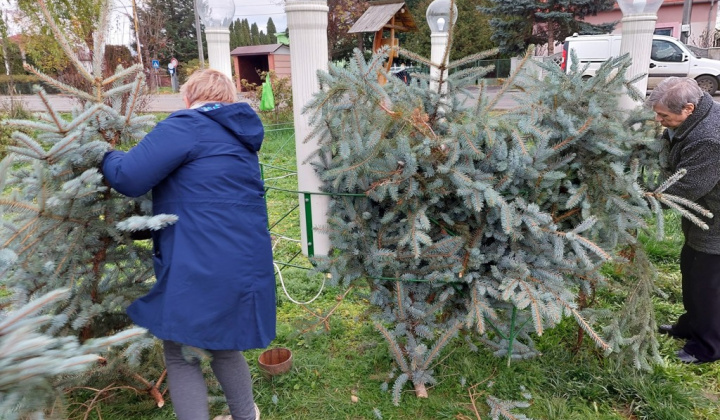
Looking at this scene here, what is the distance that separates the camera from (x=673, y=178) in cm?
240

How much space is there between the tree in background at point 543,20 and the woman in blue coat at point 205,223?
21542 millimetres

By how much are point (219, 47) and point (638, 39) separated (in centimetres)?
270

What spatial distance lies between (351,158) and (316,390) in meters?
1.31

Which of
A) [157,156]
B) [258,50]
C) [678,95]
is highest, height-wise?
[258,50]

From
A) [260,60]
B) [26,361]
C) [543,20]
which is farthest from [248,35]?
[26,361]

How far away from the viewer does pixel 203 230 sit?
190 centimetres

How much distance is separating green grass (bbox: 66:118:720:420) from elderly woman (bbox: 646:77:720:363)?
20 cm

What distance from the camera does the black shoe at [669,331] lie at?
3.22m

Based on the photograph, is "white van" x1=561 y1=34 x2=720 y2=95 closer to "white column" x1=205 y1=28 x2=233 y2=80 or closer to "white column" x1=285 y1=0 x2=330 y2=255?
"white column" x1=205 y1=28 x2=233 y2=80

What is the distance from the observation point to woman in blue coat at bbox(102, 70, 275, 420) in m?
1.88

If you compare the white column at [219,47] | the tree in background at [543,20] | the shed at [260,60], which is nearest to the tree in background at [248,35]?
the shed at [260,60]

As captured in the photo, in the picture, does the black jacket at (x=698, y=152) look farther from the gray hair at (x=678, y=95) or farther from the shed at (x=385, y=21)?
the shed at (x=385, y=21)

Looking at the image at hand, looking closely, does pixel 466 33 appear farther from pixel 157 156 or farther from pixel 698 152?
pixel 157 156

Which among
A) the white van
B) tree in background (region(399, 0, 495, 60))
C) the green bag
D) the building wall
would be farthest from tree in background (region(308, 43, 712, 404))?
tree in background (region(399, 0, 495, 60))
